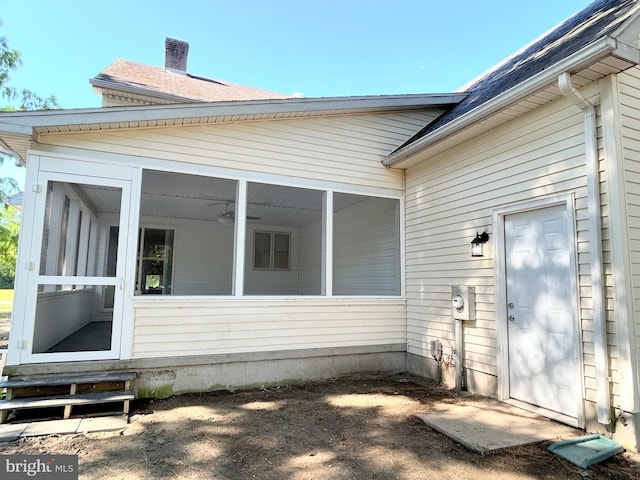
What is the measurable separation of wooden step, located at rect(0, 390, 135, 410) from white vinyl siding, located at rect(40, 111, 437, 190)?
2.61 meters

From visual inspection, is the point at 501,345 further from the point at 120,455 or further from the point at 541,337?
the point at 120,455

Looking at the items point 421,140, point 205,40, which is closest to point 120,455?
point 421,140

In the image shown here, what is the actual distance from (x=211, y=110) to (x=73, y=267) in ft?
8.66

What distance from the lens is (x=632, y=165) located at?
3.16 meters

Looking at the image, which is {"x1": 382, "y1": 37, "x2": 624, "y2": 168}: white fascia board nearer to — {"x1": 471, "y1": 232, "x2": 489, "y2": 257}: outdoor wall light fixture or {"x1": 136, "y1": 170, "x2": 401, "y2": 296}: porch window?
{"x1": 136, "y1": 170, "x2": 401, "y2": 296}: porch window

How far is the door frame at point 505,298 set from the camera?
3.20m

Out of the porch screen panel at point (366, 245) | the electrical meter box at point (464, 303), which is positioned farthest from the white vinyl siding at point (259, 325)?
the electrical meter box at point (464, 303)

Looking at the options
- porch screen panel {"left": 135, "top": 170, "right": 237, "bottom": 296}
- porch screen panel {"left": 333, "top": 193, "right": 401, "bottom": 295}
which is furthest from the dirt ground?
porch screen panel {"left": 135, "top": 170, "right": 237, "bottom": 296}

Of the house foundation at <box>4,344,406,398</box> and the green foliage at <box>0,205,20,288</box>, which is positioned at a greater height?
the green foliage at <box>0,205,20,288</box>

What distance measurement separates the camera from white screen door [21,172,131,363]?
12.7 ft

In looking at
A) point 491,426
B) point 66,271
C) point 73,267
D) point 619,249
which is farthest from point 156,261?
point 619,249

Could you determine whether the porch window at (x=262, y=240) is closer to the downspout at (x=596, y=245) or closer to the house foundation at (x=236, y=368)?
the house foundation at (x=236, y=368)

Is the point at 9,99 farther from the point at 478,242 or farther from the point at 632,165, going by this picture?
the point at 632,165

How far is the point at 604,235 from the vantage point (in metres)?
3.06
